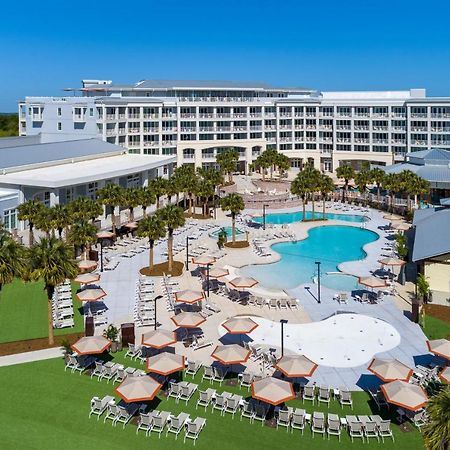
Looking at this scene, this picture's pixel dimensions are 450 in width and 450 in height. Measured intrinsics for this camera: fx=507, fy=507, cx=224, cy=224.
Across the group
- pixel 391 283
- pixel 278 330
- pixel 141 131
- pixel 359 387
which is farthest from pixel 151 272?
pixel 141 131

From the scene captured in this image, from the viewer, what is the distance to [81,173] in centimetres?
5788

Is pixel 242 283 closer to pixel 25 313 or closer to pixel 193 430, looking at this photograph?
pixel 25 313

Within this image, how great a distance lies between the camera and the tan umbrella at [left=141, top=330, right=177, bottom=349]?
24.0m

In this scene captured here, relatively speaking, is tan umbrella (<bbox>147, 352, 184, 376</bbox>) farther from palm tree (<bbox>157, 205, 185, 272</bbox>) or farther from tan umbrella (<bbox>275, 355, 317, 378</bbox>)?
palm tree (<bbox>157, 205, 185, 272</bbox>)

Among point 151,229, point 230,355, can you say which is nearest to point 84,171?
point 151,229

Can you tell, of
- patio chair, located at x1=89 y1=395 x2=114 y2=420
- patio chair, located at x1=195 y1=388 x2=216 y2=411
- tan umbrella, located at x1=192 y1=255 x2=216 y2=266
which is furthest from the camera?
tan umbrella, located at x1=192 y1=255 x2=216 y2=266

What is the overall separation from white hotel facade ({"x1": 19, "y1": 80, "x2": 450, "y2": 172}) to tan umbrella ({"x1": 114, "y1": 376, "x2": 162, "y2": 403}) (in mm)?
65053

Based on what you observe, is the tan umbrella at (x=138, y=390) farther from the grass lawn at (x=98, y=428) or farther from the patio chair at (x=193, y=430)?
the patio chair at (x=193, y=430)

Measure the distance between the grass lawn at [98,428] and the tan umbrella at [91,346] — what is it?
138cm

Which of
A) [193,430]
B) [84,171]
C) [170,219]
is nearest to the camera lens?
[193,430]

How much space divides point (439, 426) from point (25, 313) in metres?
25.5


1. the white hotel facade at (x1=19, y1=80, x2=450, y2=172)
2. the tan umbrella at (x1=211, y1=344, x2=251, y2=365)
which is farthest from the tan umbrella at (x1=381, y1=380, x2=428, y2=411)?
the white hotel facade at (x1=19, y1=80, x2=450, y2=172)

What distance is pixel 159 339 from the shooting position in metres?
24.3

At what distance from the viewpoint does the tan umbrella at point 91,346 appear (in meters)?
23.5
